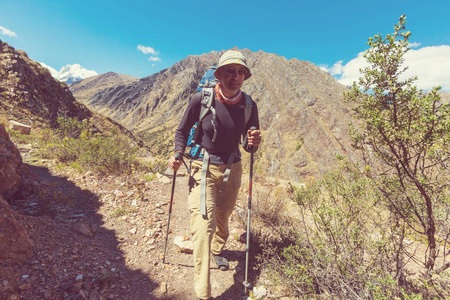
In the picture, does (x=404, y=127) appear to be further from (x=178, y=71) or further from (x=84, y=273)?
(x=178, y=71)

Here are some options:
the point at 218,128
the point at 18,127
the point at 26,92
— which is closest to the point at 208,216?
the point at 218,128

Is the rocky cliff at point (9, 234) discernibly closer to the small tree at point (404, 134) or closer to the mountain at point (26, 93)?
the small tree at point (404, 134)

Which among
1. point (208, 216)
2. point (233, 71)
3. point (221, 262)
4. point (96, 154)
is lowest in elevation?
point (221, 262)

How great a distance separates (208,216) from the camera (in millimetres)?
2447

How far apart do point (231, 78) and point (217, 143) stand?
35.3 inches

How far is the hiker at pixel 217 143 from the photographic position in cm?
246

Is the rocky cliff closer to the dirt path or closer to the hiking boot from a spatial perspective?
the dirt path

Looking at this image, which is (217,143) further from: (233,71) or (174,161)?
(233,71)

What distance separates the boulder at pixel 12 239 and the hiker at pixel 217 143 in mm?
2034

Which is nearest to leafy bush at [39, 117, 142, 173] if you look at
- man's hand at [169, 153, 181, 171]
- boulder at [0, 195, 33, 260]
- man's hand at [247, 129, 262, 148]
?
boulder at [0, 195, 33, 260]

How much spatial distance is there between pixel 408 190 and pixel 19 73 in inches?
780

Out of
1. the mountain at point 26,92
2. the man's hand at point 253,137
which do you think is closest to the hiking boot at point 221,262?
the man's hand at point 253,137

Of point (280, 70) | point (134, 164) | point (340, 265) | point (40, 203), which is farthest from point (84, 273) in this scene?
point (280, 70)

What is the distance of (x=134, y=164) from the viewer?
246 inches
